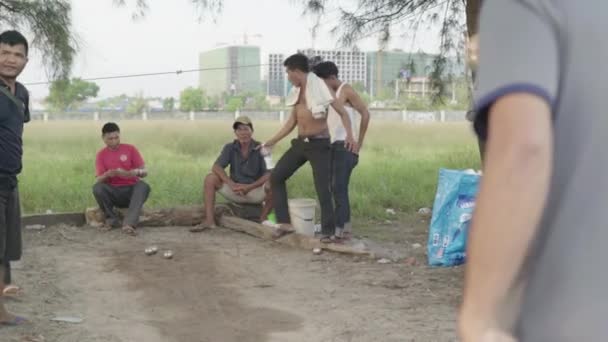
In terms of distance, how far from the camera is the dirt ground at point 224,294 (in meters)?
4.36

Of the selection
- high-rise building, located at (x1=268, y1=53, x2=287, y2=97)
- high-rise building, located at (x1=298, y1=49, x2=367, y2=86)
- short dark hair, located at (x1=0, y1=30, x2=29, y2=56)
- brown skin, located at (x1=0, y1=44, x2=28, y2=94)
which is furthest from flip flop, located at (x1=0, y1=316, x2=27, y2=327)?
high-rise building, located at (x1=268, y1=53, x2=287, y2=97)

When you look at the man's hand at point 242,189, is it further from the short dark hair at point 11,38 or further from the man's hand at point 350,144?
the short dark hair at point 11,38

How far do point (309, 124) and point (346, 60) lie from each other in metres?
2.33

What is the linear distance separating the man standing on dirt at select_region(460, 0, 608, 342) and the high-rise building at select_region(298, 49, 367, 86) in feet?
21.0

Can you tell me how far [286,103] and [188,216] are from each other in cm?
191

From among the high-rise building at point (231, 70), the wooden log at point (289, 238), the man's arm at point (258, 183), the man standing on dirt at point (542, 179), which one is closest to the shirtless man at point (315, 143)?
the wooden log at point (289, 238)

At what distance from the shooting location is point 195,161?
43.5 feet

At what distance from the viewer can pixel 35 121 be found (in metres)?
18.3

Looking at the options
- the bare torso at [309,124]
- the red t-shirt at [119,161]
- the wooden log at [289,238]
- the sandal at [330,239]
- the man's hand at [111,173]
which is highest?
the bare torso at [309,124]

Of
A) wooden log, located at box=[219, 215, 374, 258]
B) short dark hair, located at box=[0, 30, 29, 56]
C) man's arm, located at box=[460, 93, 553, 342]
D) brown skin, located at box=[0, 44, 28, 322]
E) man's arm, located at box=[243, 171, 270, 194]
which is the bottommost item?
wooden log, located at box=[219, 215, 374, 258]

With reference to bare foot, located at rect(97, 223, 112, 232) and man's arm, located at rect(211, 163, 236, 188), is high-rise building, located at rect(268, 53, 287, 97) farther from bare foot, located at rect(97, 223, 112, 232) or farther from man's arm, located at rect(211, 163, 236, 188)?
bare foot, located at rect(97, 223, 112, 232)

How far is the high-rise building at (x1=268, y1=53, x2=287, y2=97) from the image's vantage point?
13227mm

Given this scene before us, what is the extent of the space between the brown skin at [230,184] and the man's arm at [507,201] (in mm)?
6801

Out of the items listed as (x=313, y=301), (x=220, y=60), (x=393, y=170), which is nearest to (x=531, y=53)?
(x=313, y=301)
